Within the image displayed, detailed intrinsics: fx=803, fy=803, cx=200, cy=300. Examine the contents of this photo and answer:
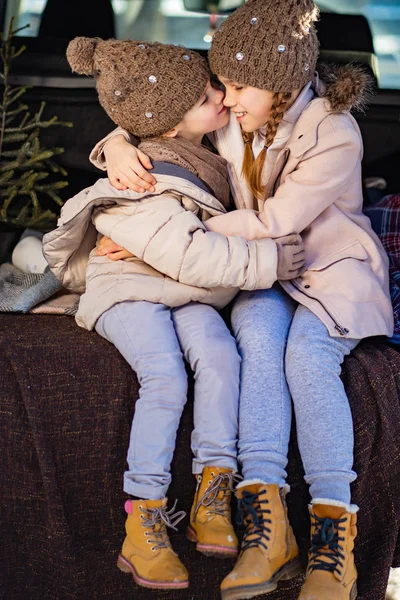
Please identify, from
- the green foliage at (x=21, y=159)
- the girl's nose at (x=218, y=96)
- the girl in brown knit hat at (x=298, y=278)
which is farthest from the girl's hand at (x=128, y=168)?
the green foliage at (x=21, y=159)

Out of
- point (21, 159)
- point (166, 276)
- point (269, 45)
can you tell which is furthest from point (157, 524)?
point (21, 159)

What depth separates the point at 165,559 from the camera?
5.89ft

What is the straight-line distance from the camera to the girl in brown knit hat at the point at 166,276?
1.88m

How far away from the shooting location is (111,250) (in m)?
2.19

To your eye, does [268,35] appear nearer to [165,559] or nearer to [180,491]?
[180,491]

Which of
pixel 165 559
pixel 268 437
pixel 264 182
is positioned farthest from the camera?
pixel 264 182

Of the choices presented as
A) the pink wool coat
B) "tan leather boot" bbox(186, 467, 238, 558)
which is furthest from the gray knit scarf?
"tan leather boot" bbox(186, 467, 238, 558)

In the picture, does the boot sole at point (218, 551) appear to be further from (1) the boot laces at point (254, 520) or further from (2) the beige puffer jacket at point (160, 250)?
(2) the beige puffer jacket at point (160, 250)

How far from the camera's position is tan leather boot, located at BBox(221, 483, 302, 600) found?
175cm

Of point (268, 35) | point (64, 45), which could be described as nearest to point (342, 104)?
point (268, 35)

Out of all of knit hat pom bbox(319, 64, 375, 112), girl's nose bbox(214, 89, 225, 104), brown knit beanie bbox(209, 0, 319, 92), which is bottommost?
girl's nose bbox(214, 89, 225, 104)

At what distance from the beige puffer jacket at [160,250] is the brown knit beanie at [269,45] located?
1.10 ft

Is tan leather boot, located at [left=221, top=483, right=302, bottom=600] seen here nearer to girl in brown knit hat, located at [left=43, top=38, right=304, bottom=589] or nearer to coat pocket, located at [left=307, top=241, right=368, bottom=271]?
girl in brown knit hat, located at [left=43, top=38, right=304, bottom=589]

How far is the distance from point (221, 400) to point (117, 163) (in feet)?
2.31
